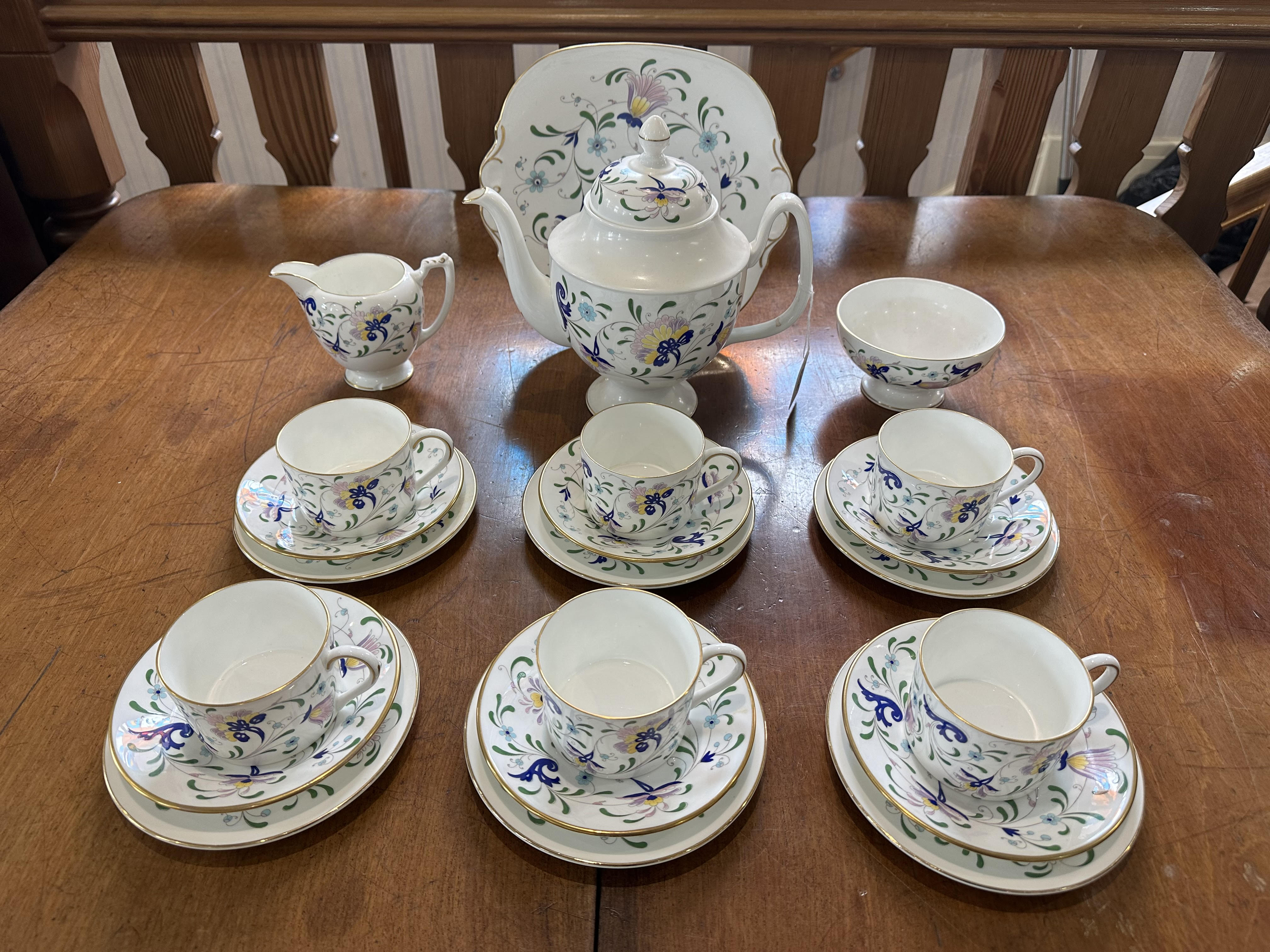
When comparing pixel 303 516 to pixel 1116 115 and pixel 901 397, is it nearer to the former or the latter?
pixel 901 397

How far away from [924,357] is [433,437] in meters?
0.49

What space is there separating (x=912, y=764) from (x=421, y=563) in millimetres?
386

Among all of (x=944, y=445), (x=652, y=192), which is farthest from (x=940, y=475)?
(x=652, y=192)

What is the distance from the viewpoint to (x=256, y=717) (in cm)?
50

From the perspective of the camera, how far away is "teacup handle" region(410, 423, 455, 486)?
0.72 metres

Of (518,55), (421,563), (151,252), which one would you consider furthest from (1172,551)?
(518,55)

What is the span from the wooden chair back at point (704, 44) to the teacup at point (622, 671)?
843mm

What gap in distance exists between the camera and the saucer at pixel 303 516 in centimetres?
67

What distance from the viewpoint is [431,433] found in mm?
719

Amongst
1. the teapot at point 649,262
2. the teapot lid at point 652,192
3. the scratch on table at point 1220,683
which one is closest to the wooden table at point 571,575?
the scratch on table at point 1220,683

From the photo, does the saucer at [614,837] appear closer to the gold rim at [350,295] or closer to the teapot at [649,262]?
the teapot at [649,262]

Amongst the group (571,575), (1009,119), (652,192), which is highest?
(652,192)

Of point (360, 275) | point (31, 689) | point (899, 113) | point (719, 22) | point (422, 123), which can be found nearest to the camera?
point (31, 689)

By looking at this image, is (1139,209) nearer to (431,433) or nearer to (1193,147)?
(1193,147)
